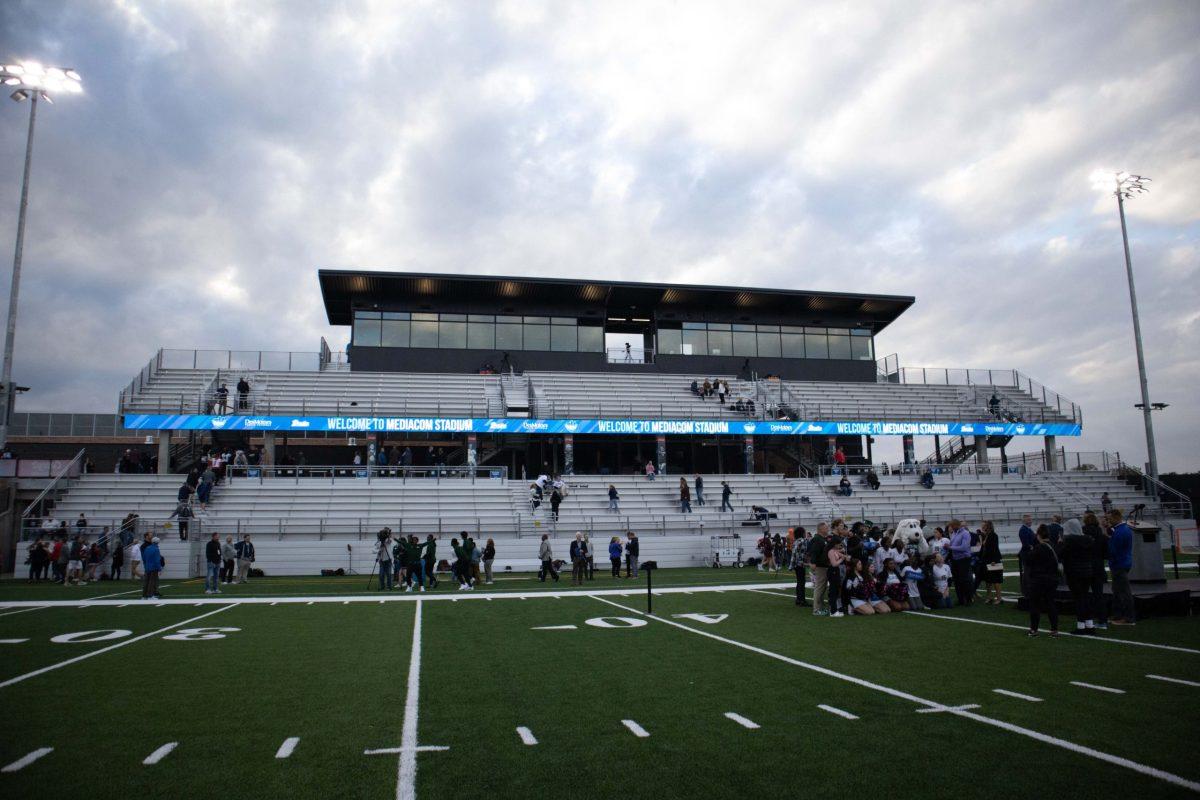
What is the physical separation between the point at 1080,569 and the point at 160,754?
11.5 m

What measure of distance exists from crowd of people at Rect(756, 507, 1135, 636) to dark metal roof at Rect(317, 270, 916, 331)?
29.2 metres

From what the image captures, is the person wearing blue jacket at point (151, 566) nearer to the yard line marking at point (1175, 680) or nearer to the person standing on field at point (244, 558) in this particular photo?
the person standing on field at point (244, 558)

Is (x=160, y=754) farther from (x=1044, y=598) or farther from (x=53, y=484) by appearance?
(x=53, y=484)

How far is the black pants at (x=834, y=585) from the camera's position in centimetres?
1380

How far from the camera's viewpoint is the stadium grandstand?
3000 cm

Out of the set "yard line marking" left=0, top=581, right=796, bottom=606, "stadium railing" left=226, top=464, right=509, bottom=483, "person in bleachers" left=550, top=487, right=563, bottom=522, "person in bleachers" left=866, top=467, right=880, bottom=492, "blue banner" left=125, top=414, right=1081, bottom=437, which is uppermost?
"blue banner" left=125, top=414, right=1081, bottom=437

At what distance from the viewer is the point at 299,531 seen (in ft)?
92.4

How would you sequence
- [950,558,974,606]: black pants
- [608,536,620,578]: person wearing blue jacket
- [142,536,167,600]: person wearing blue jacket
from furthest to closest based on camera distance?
1. [608,536,620,578]: person wearing blue jacket
2. [142,536,167,600]: person wearing blue jacket
3. [950,558,974,606]: black pants

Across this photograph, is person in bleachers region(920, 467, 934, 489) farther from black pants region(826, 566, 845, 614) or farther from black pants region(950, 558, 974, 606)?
black pants region(826, 566, 845, 614)

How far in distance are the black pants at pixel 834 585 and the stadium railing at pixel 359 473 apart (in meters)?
21.8

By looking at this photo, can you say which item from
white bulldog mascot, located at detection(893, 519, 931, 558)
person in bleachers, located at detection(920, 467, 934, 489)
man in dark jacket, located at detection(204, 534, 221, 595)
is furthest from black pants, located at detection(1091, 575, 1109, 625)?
person in bleachers, located at detection(920, 467, 934, 489)

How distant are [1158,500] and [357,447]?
40133 millimetres

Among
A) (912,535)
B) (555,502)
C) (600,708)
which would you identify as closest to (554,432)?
(555,502)

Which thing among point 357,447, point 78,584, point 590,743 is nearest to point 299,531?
point 78,584
